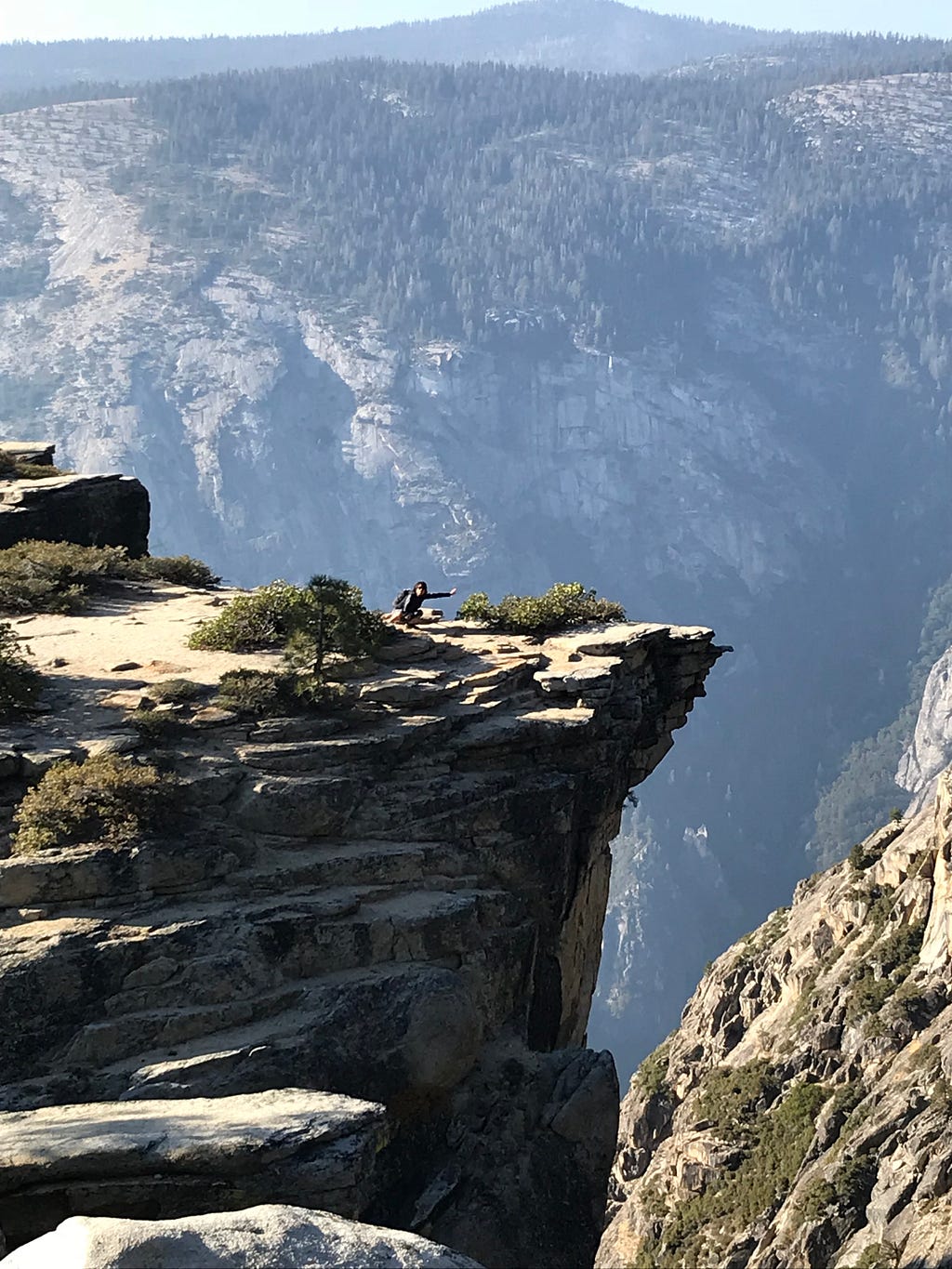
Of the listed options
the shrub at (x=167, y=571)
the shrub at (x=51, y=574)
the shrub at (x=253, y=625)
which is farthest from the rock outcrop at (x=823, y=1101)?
the shrub at (x=253, y=625)

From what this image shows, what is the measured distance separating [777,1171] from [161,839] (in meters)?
98.0

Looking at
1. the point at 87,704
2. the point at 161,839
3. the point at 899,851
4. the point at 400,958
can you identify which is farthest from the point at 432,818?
the point at 899,851

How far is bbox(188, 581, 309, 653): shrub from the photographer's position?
1313 inches

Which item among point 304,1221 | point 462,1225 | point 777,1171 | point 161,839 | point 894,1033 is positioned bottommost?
point 777,1171

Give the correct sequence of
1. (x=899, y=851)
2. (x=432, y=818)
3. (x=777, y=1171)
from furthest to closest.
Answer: (x=899, y=851), (x=777, y=1171), (x=432, y=818)

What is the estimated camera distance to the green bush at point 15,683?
2922 cm

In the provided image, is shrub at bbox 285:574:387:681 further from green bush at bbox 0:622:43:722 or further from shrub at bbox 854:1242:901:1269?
shrub at bbox 854:1242:901:1269

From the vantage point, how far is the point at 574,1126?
2642 centimetres

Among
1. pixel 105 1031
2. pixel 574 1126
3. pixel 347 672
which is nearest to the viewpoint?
pixel 105 1031

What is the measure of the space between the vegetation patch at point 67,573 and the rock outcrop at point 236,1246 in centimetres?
2676

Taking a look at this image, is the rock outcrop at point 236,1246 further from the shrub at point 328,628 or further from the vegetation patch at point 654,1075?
the vegetation patch at point 654,1075

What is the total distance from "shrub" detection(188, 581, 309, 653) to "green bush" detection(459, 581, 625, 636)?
5107mm

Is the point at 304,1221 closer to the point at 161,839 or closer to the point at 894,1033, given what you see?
the point at 161,839

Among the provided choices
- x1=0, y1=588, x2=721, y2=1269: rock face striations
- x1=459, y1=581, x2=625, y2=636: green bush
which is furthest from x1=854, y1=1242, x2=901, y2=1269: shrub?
x1=0, y1=588, x2=721, y2=1269: rock face striations
